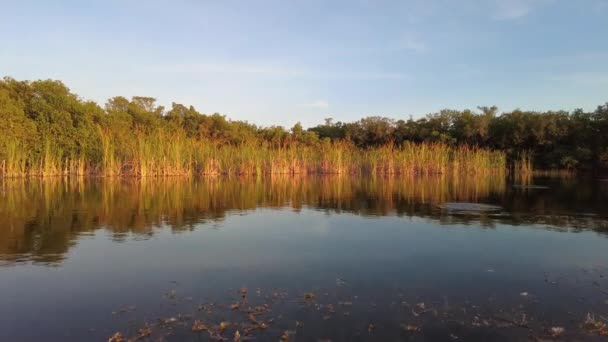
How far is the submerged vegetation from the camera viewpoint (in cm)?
2666

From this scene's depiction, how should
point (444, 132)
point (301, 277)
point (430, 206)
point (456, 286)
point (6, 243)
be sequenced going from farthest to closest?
point (444, 132)
point (430, 206)
point (6, 243)
point (301, 277)
point (456, 286)

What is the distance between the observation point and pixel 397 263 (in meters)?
6.72

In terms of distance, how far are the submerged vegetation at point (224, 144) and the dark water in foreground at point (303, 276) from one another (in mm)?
16179

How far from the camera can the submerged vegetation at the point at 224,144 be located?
26656mm

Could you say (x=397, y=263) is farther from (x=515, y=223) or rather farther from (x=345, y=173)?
(x=345, y=173)

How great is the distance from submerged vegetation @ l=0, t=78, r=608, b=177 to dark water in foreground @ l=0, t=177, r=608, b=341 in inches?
637

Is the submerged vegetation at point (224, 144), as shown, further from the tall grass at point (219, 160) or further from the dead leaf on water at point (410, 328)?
the dead leaf on water at point (410, 328)

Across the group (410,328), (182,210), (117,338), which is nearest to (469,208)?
(182,210)

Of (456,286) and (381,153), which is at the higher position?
(381,153)

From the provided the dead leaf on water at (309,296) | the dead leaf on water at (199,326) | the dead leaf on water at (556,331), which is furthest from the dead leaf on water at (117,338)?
the dead leaf on water at (556,331)

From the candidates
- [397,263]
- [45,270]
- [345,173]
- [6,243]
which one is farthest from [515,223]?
[345,173]

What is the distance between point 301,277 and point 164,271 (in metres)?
1.98

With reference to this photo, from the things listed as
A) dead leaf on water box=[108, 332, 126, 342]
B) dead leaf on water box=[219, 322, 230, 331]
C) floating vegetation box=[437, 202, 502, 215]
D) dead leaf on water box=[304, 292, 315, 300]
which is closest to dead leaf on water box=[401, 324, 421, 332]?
dead leaf on water box=[304, 292, 315, 300]

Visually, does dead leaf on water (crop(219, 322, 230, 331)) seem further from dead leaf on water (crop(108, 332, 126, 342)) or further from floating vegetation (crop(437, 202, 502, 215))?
floating vegetation (crop(437, 202, 502, 215))
